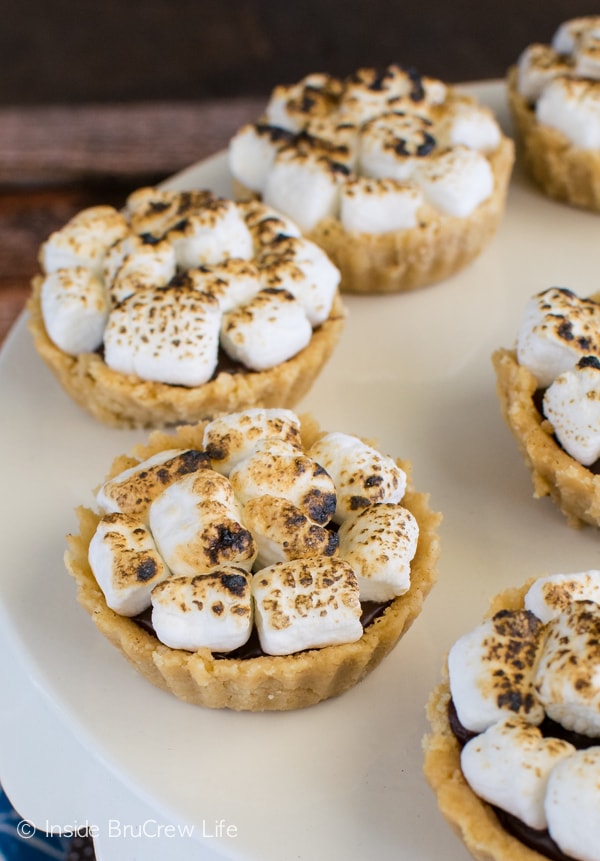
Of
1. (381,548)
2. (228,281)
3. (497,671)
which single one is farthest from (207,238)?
(497,671)

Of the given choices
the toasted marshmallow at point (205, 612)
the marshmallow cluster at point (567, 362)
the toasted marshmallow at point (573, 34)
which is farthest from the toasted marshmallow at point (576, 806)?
the toasted marshmallow at point (573, 34)

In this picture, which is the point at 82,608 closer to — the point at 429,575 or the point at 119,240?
the point at 429,575

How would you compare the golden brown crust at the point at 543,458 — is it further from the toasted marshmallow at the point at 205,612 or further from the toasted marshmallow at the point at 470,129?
the toasted marshmallow at the point at 470,129

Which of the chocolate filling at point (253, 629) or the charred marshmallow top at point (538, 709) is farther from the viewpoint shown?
the chocolate filling at point (253, 629)

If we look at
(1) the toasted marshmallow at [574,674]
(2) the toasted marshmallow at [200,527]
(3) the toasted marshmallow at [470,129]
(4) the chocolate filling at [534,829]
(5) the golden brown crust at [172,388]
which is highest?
(1) the toasted marshmallow at [574,674]

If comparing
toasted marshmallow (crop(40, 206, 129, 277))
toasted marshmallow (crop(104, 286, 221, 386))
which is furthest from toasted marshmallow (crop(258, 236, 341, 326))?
toasted marshmallow (crop(40, 206, 129, 277))

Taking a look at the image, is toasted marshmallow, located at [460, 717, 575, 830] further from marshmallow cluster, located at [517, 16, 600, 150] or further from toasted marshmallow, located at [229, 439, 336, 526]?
marshmallow cluster, located at [517, 16, 600, 150]
